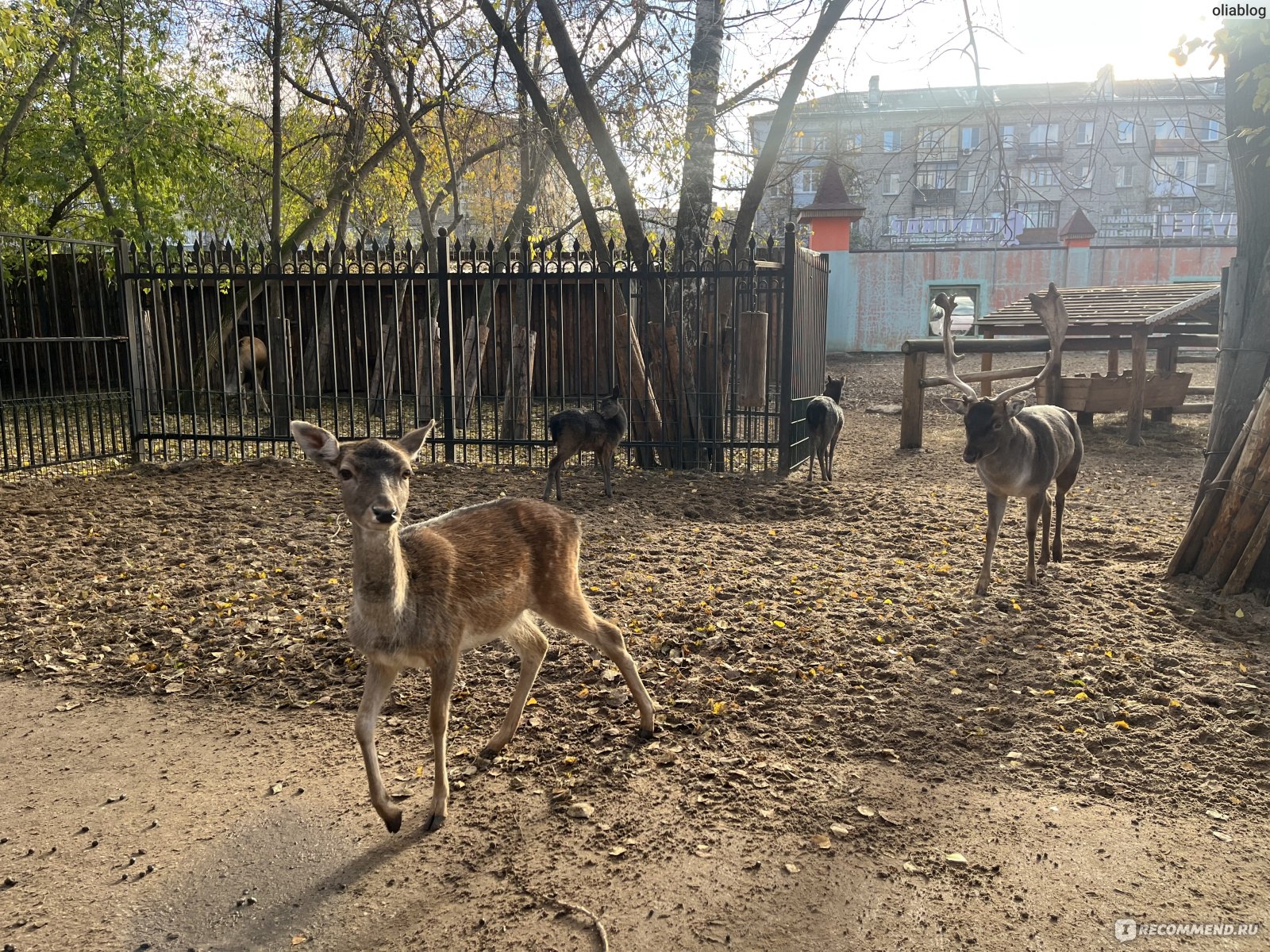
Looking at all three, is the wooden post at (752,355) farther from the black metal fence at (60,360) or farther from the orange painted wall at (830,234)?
Result: the orange painted wall at (830,234)

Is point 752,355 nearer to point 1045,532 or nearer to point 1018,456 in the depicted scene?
point 1018,456

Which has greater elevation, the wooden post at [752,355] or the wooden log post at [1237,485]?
the wooden post at [752,355]

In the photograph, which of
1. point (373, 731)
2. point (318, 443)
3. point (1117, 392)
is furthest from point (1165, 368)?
point (373, 731)

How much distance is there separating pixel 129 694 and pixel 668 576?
125 inches

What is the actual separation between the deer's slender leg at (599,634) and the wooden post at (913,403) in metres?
9.16

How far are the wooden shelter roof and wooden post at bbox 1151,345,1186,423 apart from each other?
47cm

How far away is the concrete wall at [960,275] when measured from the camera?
2483cm

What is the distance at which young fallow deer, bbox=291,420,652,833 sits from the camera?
313cm

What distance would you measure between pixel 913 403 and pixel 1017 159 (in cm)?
606

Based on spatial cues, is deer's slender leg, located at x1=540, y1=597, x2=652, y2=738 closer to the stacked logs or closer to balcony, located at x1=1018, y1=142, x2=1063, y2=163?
balcony, located at x1=1018, y1=142, x2=1063, y2=163

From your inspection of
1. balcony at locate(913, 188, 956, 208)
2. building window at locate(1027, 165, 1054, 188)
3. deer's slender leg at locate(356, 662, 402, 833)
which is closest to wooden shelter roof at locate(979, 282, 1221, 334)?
building window at locate(1027, 165, 1054, 188)

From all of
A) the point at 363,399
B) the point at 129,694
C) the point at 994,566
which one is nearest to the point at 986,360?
the point at 994,566

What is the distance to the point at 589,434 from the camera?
28.1ft

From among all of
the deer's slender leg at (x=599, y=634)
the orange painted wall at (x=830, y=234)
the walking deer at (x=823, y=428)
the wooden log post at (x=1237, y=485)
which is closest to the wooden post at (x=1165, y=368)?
the walking deer at (x=823, y=428)
